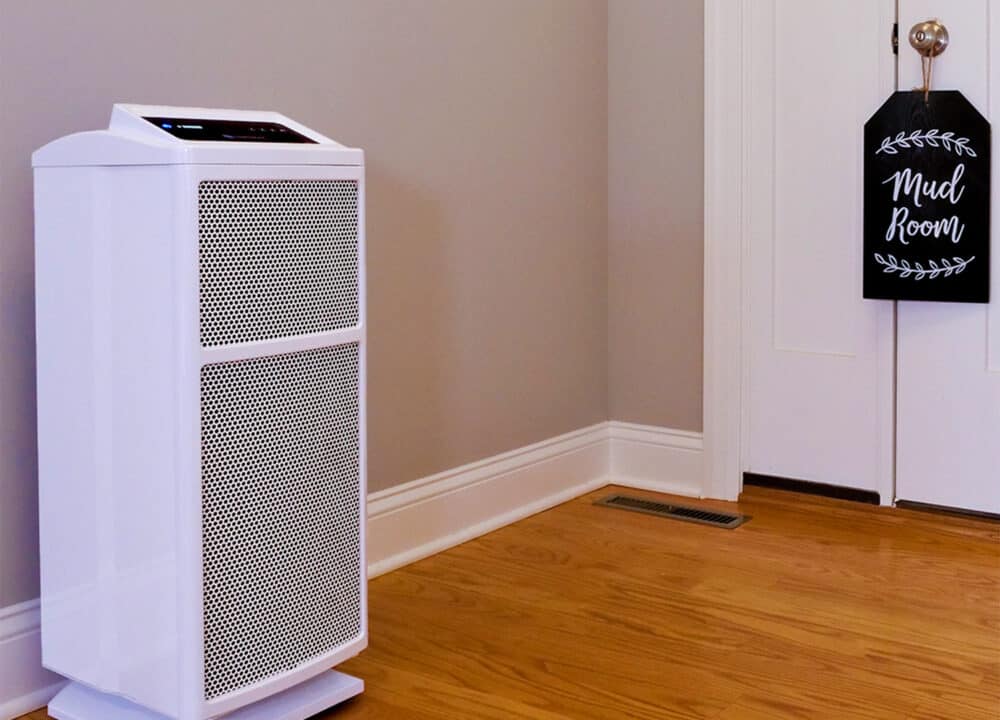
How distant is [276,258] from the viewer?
5.40 ft

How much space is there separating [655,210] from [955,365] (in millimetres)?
812

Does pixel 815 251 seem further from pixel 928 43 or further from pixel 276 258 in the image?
pixel 276 258

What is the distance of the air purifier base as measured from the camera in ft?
5.72

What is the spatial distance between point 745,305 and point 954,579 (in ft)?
2.88

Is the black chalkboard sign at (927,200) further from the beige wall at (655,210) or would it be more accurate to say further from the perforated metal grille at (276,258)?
the perforated metal grille at (276,258)

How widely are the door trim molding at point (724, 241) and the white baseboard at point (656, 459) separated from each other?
1.7 inches

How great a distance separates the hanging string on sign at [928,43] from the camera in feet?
8.79

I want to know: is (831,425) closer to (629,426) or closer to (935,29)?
(629,426)

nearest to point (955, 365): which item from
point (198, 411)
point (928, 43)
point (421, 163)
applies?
point (928, 43)

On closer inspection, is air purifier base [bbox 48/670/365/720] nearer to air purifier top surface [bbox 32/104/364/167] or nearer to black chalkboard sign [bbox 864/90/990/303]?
air purifier top surface [bbox 32/104/364/167]

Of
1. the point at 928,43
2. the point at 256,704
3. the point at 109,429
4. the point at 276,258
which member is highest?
the point at 928,43

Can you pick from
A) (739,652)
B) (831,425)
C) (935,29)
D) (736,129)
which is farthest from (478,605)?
(935,29)

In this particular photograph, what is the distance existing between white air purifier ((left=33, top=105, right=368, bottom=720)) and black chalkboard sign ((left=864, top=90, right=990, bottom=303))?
1.45m

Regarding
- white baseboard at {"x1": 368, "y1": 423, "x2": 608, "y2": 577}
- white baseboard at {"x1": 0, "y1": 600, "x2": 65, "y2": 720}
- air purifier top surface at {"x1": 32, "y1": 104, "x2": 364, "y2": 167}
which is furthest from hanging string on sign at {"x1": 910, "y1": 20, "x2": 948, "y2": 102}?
white baseboard at {"x1": 0, "y1": 600, "x2": 65, "y2": 720}
